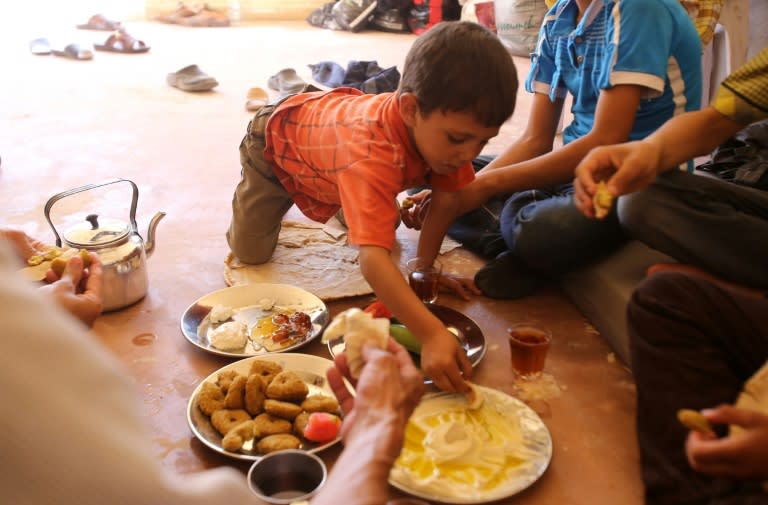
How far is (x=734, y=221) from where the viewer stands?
1620 mm

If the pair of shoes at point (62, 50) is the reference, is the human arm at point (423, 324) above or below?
above

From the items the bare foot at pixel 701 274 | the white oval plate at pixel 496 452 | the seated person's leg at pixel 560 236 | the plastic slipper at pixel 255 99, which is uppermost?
the bare foot at pixel 701 274

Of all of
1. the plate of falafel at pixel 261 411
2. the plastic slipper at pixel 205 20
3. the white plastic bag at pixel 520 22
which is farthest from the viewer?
the plastic slipper at pixel 205 20

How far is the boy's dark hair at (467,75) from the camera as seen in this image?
1606mm

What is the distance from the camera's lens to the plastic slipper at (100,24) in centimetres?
636

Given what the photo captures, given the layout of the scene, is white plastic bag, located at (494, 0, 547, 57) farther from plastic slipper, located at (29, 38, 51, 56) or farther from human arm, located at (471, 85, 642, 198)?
plastic slipper, located at (29, 38, 51, 56)

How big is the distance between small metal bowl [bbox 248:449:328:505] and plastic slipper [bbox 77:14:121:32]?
5.98 m

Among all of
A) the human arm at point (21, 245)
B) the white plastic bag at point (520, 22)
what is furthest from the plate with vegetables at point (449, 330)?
the white plastic bag at point (520, 22)

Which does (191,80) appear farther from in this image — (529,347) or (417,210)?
(529,347)

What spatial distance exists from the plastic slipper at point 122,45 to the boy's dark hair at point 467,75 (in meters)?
4.49

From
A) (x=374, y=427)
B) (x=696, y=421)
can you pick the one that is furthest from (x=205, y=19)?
(x=374, y=427)

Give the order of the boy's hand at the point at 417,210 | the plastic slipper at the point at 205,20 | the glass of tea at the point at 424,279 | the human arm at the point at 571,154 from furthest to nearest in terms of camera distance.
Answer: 1. the plastic slipper at the point at 205,20
2. the boy's hand at the point at 417,210
3. the glass of tea at the point at 424,279
4. the human arm at the point at 571,154

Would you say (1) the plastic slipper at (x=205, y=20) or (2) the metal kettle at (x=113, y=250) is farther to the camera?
(1) the plastic slipper at (x=205, y=20)

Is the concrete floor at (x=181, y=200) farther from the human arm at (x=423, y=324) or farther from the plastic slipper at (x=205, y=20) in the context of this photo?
the plastic slipper at (x=205, y=20)
